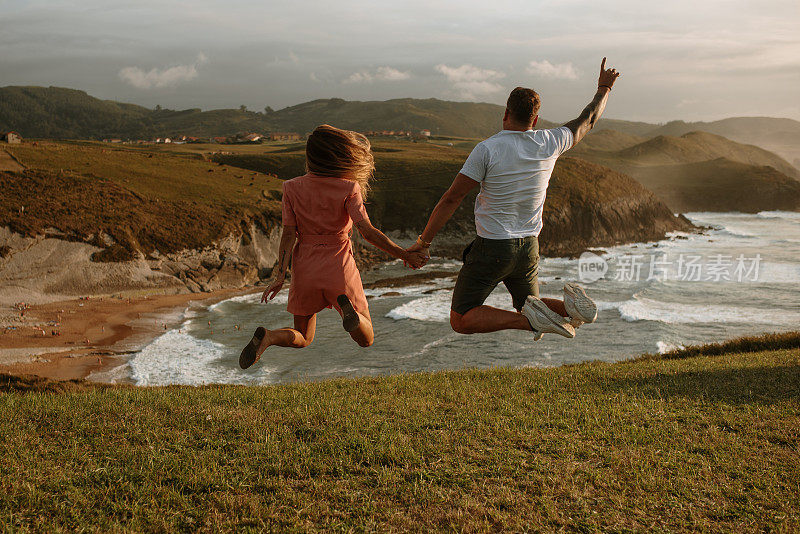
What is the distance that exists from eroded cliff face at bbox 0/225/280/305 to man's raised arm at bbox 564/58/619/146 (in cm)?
5178

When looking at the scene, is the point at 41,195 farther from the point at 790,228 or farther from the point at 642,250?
the point at 790,228

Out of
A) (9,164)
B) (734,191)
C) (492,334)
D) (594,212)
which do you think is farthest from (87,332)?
(734,191)

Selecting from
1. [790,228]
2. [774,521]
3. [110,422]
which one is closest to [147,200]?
[110,422]

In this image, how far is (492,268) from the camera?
6.79 meters

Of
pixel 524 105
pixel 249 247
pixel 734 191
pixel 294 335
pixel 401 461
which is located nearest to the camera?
pixel 524 105

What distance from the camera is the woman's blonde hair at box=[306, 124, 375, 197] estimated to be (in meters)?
6.08

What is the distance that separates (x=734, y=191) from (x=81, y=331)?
19330 centimetres

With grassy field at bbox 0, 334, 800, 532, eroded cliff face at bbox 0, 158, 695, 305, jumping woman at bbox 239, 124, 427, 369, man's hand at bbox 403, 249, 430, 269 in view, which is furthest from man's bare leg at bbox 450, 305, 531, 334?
eroded cliff face at bbox 0, 158, 695, 305

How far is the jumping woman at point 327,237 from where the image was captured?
20.1 feet

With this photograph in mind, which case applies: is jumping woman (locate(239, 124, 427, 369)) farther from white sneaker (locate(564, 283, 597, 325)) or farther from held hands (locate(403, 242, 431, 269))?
white sneaker (locate(564, 283, 597, 325))

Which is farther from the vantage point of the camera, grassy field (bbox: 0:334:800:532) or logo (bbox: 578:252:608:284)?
logo (bbox: 578:252:608:284)

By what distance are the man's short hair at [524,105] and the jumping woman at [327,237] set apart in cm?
172

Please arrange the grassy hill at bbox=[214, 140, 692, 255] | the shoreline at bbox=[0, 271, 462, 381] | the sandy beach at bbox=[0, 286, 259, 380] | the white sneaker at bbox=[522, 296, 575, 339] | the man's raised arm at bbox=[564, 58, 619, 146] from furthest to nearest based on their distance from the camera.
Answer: the grassy hill at bbox=[214, 140, 692, 255], the sandy beach at bbox=[0, 286, 259, 380], the shoreline at bbox=[0, 271, 462, 381], the man's raised arm at bbox=[564, 58, 619, 146], the white sneaker at bbox=[522, 296, 575, 339]

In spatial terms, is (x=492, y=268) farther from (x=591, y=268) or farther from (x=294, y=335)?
(x=591, y=268)
